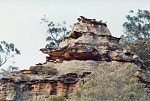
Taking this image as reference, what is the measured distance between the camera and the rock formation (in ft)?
119

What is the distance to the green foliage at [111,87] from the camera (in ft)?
93.1

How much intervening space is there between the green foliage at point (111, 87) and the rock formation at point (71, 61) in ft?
17.1

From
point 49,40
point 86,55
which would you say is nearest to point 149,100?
point 86,55

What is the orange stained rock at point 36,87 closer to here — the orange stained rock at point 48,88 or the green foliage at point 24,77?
the orange stained rock at point 48,88

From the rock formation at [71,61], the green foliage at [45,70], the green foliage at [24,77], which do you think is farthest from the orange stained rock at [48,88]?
the green foliage at [24,77]

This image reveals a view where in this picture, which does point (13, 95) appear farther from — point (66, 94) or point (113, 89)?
point (113, 89)

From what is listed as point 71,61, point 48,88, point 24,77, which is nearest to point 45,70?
point 24,77

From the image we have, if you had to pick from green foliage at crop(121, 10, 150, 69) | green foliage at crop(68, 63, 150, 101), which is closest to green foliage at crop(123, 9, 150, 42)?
green foliage at crop(121, 10, 150, 69)

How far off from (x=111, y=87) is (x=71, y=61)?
1073cm

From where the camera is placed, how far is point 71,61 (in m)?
39.0

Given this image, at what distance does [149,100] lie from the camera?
29.4 metres

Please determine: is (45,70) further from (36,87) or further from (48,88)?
(48,88)

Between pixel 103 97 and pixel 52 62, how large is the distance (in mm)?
12652

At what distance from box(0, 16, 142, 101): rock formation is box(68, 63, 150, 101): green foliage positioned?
17.1 feet
